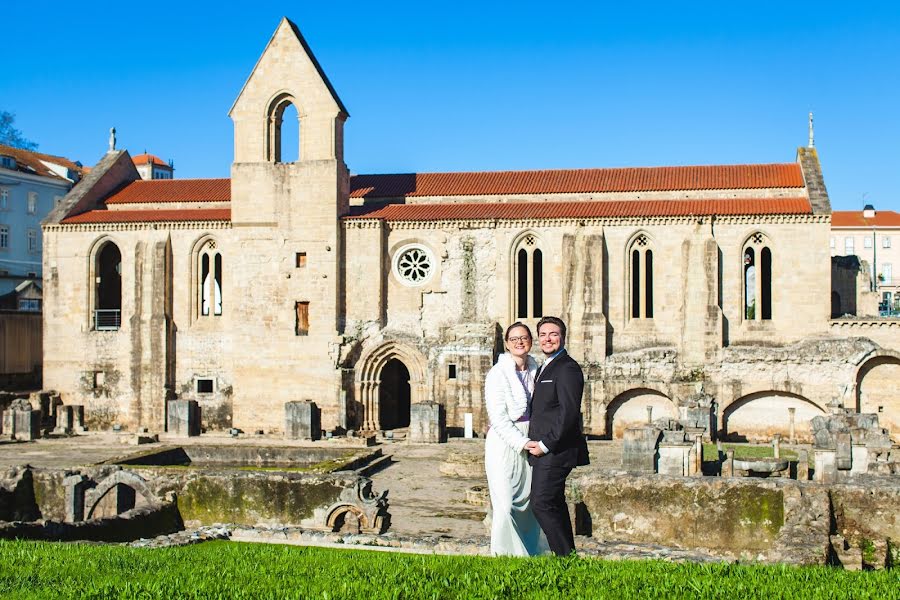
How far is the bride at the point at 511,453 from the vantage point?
31.4ft

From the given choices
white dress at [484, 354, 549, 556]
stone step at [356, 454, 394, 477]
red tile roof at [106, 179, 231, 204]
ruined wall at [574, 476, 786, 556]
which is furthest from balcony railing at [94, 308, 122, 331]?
white dress at [484, 354, 549, 556]

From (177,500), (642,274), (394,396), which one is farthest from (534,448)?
(394,396)

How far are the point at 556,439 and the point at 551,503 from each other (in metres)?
0.75

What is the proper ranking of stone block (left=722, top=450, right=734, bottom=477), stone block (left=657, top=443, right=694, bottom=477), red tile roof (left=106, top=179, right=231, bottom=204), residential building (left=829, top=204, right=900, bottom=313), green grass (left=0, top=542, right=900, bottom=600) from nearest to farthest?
1. green grass (left=0, top=542, right=900, bottom=600)
2. stone block (left=657, top=443, right=694, bottom=477)
3. stone block (left=722, top=450, right=734, bottom=477)
4. red tile roof (left=106, top=179, right=231, bottom=204)
5. residential building (left=829, top=204, right=900, bottom=313)

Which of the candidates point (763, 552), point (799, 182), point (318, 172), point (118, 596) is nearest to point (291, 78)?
point (318, 172)

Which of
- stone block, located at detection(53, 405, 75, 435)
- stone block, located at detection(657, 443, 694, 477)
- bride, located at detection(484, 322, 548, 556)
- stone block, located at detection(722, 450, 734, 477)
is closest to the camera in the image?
bride, located at detection(484, 322, 548, 556)

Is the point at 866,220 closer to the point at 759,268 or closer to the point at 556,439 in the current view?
the point at 759,268

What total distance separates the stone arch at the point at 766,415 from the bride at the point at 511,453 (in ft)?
82.0

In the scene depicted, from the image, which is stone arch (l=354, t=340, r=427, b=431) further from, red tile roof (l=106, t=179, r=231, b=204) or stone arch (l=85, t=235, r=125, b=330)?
stone arch (l=85, t=235, r=125, b=330)

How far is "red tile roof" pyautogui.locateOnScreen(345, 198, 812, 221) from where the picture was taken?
113 feet

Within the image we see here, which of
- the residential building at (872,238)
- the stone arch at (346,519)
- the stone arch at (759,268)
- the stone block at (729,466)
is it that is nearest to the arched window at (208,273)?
the stone arch at (759,268)

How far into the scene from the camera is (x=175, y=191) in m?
41.8

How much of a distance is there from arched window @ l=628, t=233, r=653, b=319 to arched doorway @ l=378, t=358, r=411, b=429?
945 cm

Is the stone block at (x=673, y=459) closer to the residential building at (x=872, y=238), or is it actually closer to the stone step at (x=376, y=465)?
the stone step at (x=376, y=465)
